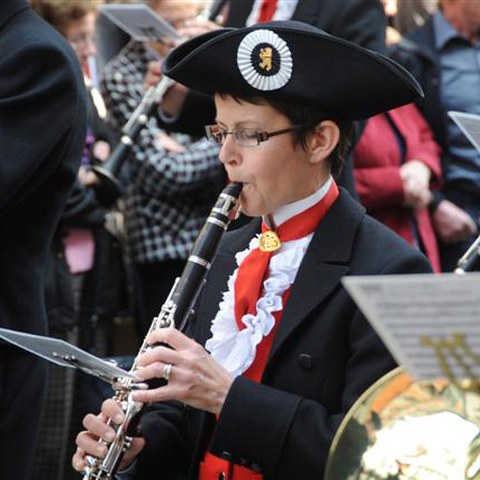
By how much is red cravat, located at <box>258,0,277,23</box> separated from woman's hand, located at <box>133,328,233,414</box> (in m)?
2.34

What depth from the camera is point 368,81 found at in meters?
3.12

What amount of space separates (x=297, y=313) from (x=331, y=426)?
27cm

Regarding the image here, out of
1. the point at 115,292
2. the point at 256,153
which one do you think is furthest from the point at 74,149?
the point at 115,292

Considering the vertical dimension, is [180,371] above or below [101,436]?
above

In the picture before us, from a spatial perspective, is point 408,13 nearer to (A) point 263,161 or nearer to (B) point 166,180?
(B) point 166,180

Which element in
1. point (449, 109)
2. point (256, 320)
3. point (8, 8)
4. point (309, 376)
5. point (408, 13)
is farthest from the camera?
point (408, 13)

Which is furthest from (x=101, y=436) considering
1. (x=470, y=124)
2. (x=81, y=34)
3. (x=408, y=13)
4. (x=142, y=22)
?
(x=408, y=13)

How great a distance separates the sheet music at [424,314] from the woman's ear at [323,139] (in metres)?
1.19

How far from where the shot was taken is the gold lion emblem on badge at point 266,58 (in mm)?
3105

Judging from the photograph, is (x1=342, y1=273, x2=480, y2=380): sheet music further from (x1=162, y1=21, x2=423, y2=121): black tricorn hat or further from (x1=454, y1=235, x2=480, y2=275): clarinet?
(x1=454, y1=235, x2=480, y2=275): clarinet

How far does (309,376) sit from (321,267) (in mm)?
251

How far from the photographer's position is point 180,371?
2877mm

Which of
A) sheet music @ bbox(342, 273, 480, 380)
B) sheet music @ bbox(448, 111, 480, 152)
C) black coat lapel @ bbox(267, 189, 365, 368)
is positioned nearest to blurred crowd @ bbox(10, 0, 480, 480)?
black coat lapel @ bbox(267, 189, 365, 368)

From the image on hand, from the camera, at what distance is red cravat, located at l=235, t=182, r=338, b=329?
321 centimetres
